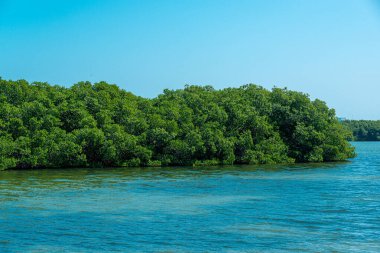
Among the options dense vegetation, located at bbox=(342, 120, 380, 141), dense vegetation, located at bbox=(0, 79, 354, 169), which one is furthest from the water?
dense vegetation, located at bbox=(342, 120, 380, 141)

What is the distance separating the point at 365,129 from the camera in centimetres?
17362

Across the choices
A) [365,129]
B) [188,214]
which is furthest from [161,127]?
[365,129]

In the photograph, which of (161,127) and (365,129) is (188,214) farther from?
(365,129)

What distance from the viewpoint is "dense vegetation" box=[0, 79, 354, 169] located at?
5597 centimetres

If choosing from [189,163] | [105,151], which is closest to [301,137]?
[189,163]

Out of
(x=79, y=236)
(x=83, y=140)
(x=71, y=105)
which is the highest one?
(x=71, y=105)

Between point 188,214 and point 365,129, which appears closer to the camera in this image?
point 188,214

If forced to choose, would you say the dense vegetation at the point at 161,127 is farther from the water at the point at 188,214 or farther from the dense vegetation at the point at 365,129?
the dense vegetation at the point at 365,129

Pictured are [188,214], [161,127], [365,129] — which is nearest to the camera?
[188,214]

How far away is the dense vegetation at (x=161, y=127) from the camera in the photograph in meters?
56.0

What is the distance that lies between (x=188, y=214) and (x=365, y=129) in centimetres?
15877

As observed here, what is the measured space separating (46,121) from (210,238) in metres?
40.7

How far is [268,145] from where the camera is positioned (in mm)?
65562

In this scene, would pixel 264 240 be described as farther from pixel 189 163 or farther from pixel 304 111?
pixel 304 111
